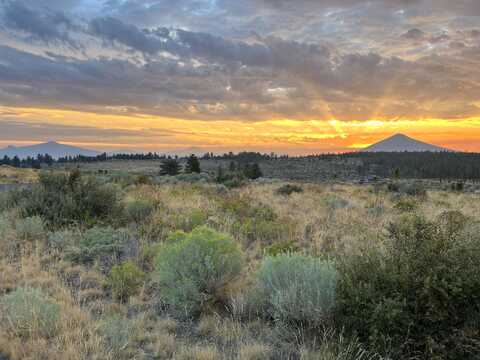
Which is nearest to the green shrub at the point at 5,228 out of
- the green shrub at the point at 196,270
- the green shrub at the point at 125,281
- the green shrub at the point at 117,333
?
the green shrub at the point at 125,281

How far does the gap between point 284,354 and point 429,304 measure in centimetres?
143

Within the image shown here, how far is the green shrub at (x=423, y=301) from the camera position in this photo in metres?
2.95

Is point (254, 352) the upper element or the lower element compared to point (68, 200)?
lower

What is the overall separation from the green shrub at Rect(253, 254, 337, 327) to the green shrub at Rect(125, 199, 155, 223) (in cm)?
549

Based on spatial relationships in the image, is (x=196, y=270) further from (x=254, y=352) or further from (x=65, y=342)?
(x=65, y=342)

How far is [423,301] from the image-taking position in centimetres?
306

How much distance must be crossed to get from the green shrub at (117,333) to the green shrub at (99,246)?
95.1 inches

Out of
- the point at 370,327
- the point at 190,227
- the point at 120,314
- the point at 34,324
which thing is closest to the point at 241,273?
the point at 120,314

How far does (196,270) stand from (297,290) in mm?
1464

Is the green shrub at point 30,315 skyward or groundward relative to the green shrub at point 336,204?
groundward

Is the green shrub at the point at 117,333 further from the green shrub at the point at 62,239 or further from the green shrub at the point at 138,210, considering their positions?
the green shrub at the point at 138,210

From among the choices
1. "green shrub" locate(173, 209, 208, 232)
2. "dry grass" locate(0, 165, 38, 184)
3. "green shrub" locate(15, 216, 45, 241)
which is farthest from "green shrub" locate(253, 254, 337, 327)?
"dry grass" locate(0, 165, 38, 184)

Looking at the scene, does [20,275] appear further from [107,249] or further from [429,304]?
[429,304]

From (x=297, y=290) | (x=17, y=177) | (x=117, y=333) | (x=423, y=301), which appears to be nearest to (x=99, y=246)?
(x=117, y=333)
